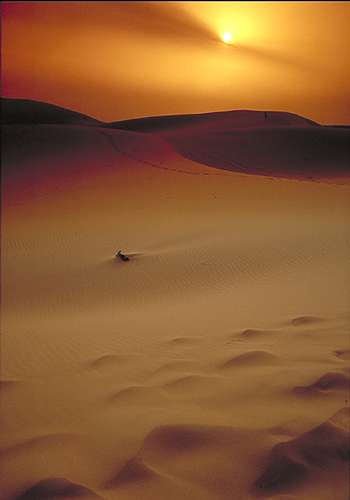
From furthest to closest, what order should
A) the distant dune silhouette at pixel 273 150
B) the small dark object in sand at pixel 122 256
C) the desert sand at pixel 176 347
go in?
the distant dune silhouette at pixel 273 150, the small dark object in sand at pixel 122 256, the desert sand at pixel 176 347

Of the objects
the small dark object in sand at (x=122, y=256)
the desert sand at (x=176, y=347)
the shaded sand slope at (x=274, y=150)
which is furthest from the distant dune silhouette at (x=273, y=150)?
the small dark object in sand at (x=122, y=256)

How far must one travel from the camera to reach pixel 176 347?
4.04m

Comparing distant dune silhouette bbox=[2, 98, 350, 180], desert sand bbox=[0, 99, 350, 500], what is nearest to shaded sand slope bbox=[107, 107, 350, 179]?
distant dune silhouette bbox=[2, 98, 350, 180]

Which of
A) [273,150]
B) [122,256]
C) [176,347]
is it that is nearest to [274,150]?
[273,150]

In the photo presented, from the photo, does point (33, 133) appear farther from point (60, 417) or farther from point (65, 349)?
point (60, 417)

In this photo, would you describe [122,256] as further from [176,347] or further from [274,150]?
[274,150]

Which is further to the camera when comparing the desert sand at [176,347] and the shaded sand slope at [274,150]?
the shaded sand slope at [274,150]

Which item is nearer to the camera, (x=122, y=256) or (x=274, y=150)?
(x=122, y=256)

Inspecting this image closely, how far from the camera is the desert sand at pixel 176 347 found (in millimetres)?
2115

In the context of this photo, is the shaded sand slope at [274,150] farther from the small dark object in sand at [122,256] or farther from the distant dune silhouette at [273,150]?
the small dark object in sand at [122,256]

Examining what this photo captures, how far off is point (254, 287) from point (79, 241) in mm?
5847

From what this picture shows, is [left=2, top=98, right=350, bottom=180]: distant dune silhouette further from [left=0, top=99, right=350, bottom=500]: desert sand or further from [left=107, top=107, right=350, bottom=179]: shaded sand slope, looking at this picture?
[left=0, top=99, right=350, bottom=500]: desert sand

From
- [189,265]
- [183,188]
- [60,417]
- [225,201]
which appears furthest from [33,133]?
[60,417]

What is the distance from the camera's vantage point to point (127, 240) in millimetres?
10500
